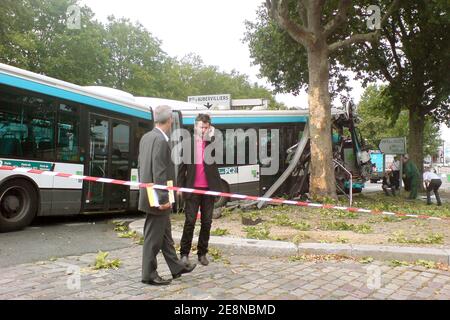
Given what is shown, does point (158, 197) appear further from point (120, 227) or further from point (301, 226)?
A: point (120, 227)

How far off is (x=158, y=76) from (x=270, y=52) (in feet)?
69.6

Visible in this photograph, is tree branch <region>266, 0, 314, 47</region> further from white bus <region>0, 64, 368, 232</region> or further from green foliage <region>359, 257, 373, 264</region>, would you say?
green foliage <region>359, 257, 373, 264</region>

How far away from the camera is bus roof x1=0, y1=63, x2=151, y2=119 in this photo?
806cm

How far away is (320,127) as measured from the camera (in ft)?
40.2

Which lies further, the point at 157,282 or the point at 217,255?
the point at 217,255

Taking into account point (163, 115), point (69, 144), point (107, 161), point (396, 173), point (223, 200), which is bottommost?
point (223, 200)

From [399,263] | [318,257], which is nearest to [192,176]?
[318,257]

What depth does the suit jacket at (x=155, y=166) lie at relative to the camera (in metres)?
4.72

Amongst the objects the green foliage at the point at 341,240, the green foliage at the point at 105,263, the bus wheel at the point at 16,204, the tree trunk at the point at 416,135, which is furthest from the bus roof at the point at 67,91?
the tree trunk at the point at 416,135

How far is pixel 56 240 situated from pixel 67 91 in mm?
3339

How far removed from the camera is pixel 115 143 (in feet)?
35.1

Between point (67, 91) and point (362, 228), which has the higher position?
point (67, 91)

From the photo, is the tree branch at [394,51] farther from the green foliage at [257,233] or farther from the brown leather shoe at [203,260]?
the brown leather shoe at [203,260]

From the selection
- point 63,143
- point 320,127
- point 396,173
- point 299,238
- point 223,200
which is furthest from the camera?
point 396,173
